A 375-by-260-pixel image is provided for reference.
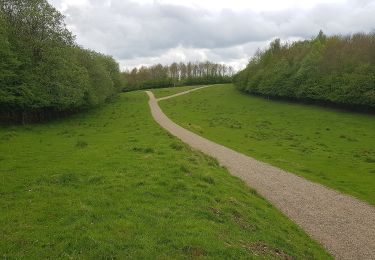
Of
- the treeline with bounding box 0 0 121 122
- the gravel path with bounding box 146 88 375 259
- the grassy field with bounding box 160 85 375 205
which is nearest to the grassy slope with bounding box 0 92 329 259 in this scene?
the gravel path with bounding box 146 88 375 259

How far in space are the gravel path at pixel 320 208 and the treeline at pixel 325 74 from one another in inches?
1897

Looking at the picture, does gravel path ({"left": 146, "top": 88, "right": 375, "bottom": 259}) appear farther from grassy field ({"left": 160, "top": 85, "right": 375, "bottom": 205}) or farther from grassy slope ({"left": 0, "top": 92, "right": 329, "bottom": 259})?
grassy field ({"left": 160, "top": 85, "right": 375, "bottom": 205})

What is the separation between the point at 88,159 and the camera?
956 inches

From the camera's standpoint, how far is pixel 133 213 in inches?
542

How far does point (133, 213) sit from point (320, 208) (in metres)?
9.89

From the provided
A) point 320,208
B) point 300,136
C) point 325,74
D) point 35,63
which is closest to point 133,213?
point 320,208

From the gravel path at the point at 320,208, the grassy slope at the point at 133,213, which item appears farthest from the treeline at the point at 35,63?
the gravel path at the point at 320,208

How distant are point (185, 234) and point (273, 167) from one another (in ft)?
57.8

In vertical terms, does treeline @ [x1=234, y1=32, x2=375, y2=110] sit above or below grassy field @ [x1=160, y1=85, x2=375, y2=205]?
above

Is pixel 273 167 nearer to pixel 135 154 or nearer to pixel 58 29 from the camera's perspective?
pixel 135 154

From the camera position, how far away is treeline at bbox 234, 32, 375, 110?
2756 inches

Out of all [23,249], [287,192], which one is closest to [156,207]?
[23,249]

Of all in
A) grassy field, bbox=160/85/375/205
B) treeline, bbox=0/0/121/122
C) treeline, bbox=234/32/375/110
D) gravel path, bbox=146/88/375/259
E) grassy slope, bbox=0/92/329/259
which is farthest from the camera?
treeline, bbox=234/32/375/110

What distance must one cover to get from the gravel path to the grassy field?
5.70 ft
